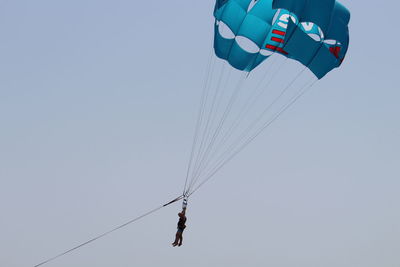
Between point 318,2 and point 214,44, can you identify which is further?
point 214,44

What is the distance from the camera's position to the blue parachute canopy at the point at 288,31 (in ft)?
71.0

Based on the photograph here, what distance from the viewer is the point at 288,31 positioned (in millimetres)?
A: 22406

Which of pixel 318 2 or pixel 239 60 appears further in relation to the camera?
pixel 239 60

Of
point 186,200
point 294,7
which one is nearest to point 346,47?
point 294,7

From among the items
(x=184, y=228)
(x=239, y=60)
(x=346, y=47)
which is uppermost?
(x=346, y=47)

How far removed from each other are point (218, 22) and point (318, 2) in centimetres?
350

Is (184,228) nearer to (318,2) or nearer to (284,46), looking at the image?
(284,46)

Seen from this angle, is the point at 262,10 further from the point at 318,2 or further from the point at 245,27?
the point at 318,2

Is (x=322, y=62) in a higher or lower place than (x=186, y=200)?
higher

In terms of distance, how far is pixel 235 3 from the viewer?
907 inches

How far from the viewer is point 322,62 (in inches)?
899

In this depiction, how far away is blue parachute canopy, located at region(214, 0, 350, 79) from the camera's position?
21641mm

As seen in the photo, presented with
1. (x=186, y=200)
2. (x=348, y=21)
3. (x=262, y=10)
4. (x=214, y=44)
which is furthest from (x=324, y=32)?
(x=186, y=200)

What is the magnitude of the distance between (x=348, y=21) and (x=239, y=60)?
12.7 ft
